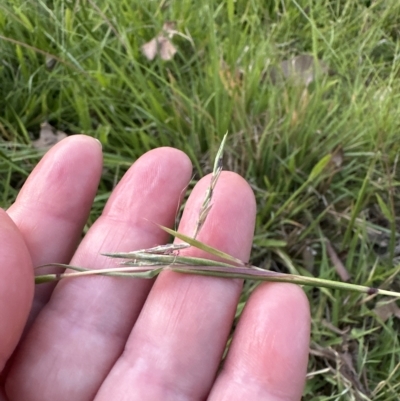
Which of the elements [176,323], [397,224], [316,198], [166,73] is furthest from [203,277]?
[166,73]

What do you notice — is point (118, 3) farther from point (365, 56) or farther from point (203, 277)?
point (203, 277)

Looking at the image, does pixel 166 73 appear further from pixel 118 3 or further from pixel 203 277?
pixel 203 277

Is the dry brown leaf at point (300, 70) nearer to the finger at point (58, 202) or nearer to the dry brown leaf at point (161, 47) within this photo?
the dry brown leaf at point (161, 47)

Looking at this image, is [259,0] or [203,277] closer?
[203,277]

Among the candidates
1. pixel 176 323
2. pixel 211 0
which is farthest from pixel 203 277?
pixel 211 0

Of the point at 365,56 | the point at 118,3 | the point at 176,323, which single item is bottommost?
the point at 176,323

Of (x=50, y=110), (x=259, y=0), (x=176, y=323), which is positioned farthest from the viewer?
(x=259, y=0)

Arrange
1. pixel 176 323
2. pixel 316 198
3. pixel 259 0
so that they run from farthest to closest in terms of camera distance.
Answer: pixel 259 0
pixel 316 198
pixel 176 323

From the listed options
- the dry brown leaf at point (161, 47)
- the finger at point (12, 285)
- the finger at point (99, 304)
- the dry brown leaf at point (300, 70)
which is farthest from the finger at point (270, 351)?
the dry brown leaf at point (161, 47)

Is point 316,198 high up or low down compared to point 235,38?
down
